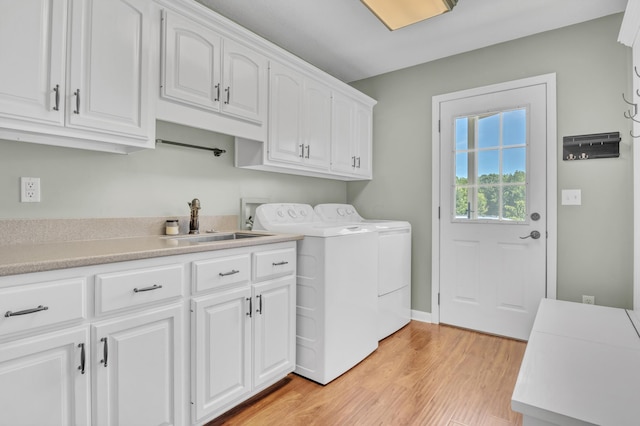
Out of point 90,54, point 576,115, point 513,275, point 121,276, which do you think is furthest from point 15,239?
point 576,115

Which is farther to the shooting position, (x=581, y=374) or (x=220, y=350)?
(x=220, y=350)

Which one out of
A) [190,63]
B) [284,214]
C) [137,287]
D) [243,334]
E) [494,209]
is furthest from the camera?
[494,209]

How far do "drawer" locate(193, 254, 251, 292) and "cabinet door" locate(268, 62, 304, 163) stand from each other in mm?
931

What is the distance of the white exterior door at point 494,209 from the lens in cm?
275

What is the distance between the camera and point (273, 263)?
1966 mm

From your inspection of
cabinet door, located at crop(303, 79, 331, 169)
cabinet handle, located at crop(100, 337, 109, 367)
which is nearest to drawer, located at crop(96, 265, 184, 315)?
cabinet handle, located at crop(100, 337, 109, 367)

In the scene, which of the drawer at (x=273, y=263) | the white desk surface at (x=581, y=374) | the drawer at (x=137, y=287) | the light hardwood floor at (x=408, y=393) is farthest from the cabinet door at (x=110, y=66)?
the white desk surface at (x=581, y=374)

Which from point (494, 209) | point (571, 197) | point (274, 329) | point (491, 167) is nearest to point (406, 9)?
point (491, 167)

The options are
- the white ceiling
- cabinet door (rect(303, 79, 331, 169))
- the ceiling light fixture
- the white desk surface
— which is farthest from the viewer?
cabinet door (rect(303, 79, 331, 169))

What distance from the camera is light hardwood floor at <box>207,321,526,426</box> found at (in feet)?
5.83

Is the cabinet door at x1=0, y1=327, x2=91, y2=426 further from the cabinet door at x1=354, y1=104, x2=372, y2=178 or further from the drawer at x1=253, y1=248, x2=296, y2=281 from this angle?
the cabinet door at x1=354, y1=104, x2=372, y2=178

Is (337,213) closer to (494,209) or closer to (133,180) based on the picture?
(494,209)

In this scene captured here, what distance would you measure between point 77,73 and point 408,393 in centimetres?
236

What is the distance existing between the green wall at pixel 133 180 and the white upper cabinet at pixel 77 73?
138 millimetres
